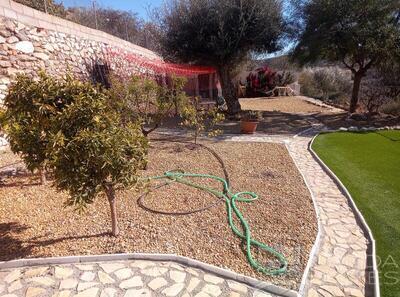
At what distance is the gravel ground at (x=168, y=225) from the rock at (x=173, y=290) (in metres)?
0.45

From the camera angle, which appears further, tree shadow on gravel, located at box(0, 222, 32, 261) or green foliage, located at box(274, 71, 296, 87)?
green foliage, located at box(274, 71, 296, 87)

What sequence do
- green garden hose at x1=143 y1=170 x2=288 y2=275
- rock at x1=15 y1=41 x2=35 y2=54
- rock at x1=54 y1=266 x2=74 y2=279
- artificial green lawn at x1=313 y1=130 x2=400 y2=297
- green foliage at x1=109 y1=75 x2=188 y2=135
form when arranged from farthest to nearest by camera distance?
rock at x1=15 y1=41 x2=35 y2=54 < green foliage at x1=109 y1=75 x2=188 y2=135 < artificial green lawn at x1=313 y1=130 x2=400 y2=297 < green garden hose at x1=143 y1=170 x2=288 y2=275 < rock at x1=54 y1=266 x2=74 y2=279

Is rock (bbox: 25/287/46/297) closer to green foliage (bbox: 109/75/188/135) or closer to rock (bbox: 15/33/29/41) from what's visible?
green foliage (bbox: 109/75/188/135)

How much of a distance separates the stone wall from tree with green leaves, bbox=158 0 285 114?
2442 mm

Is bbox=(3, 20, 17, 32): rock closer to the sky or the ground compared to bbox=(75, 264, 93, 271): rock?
closer to the sky

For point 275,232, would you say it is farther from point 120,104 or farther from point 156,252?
point 120,104

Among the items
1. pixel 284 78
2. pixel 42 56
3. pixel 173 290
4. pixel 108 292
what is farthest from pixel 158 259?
pixel 284 78

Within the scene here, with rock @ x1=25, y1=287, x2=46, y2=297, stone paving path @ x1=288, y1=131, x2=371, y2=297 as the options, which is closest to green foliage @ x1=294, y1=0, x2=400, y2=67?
stone paving path @ x1=288, y1=131, x2=371, y2=297

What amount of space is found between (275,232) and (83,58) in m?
8.35

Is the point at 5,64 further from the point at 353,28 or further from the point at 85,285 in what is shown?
the point at 353,28

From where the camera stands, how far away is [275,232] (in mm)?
3473

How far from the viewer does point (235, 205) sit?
4.10 metres

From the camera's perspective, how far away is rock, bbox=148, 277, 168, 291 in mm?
2576

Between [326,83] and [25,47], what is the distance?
18.7 meters
